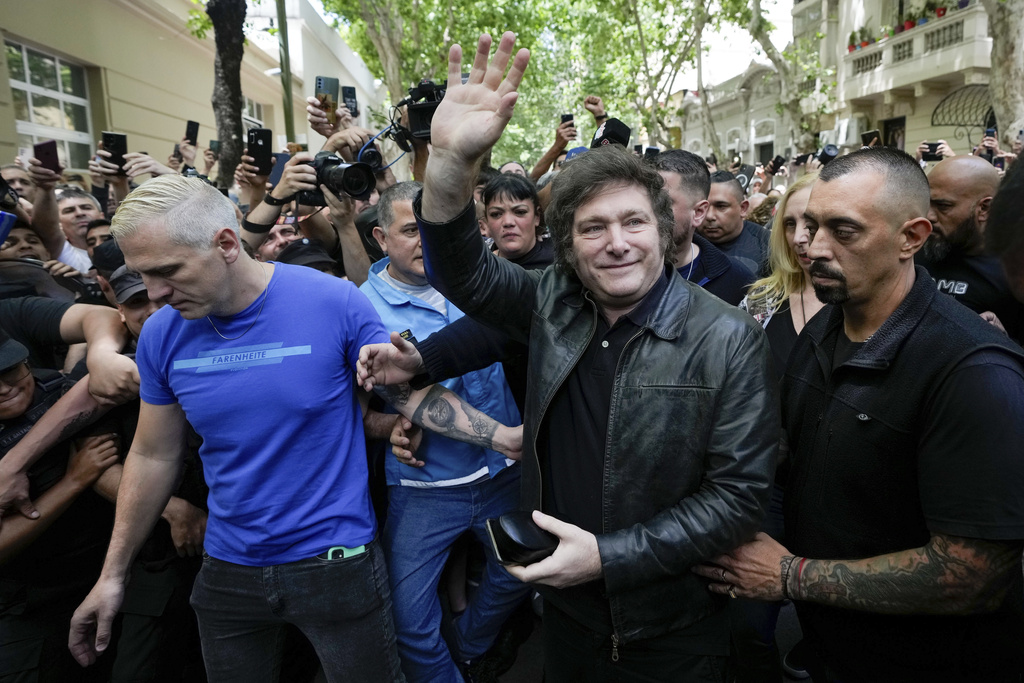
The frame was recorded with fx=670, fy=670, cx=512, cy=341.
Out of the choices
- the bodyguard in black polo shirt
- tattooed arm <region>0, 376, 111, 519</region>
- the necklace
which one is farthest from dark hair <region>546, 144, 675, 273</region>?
tattooed arm <region>0, 376, 111, 519</region>

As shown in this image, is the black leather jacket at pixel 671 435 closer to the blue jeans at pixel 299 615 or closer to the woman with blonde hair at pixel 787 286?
the blue jeans at pixel 299 615

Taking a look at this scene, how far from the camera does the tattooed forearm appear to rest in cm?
247

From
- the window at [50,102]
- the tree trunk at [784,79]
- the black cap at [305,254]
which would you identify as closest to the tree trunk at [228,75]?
the window at [50,102]

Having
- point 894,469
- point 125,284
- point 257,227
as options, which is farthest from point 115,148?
point 894,469

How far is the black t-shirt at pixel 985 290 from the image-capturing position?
310cm

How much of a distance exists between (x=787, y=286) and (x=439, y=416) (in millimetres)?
1718

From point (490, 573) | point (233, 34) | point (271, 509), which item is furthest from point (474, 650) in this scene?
point (233, 34)

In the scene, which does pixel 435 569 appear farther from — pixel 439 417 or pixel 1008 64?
pixel 1008 64

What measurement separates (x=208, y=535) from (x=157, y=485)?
0.83ft

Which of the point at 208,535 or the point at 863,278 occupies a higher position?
the point at 863,278

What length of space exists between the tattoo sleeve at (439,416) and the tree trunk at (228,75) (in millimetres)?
7323

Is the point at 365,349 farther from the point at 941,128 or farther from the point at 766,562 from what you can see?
the point at 941,128

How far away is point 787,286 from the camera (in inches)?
120

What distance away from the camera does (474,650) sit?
295cm
